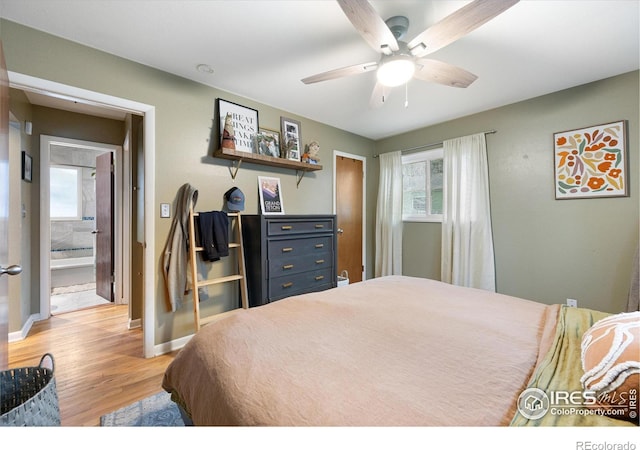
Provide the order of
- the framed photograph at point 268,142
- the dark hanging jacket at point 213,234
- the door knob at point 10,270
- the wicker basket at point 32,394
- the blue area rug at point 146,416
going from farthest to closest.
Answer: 1. the framed photograph at point 268,142
2. the dark hanging jacket at point 213,234
3. the blue area rug at point 146,416
4. the door knob at point 10,270
5. the wicker basket at point 32,394

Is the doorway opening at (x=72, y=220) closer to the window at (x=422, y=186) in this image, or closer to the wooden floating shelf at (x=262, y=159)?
the wooden floating shelf at (x=262, y=159)

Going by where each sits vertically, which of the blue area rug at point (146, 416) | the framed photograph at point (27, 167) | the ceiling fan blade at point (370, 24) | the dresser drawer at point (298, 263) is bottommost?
the blue area rug at point (146, 416)

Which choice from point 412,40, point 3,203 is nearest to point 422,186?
point 412,40

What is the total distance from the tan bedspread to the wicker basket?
0.38 m

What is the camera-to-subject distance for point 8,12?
1.59m

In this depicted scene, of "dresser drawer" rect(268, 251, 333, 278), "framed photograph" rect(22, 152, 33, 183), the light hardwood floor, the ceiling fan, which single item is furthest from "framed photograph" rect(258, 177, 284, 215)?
"framed photograph" rect(22, 152, 33, 183)

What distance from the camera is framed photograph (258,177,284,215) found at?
2924 mm

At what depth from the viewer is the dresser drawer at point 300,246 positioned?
255 cm

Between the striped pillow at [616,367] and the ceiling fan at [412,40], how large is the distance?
1298 mm

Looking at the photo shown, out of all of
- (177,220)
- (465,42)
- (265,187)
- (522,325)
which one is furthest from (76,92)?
(522,325)

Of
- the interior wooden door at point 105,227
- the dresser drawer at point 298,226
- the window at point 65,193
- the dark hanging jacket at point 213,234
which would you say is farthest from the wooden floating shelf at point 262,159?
the window at point 65,193

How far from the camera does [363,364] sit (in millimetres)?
854

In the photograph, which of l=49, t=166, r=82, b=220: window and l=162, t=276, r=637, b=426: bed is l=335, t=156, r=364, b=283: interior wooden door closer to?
l=162, t=276, r=637, b=426: bed

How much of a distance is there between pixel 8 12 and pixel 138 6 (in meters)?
0.81
